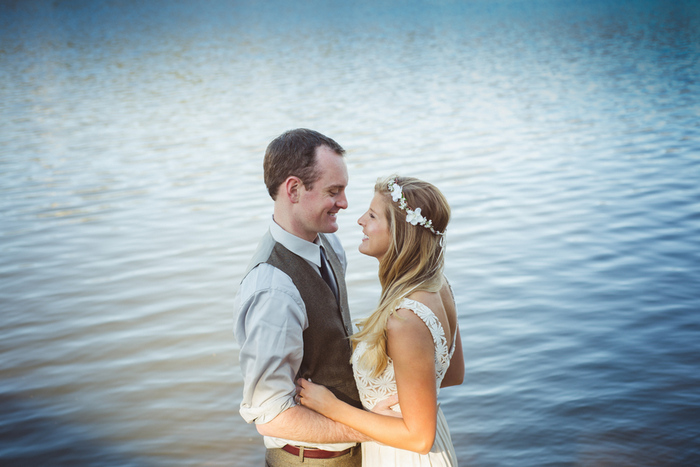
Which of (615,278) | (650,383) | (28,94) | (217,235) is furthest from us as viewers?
(28,94)

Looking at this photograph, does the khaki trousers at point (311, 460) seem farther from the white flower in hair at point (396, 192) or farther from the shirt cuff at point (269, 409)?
the white flower in hair at point (396, 192)

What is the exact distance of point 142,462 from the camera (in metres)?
5.11

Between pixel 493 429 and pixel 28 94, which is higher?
pixel 28 94

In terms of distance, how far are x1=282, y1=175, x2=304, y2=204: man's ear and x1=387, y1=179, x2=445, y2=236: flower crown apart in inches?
15.3

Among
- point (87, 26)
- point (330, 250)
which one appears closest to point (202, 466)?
point (330, 250)

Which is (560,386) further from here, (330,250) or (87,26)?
(87,26)

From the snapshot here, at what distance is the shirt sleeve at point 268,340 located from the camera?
242 cm

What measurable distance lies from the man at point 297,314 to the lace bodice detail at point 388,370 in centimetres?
7

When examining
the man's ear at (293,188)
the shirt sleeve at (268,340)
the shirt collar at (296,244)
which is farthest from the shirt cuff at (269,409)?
the man's ear at (293,188)

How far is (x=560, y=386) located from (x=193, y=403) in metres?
3.20

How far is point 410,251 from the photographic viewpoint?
274 cm

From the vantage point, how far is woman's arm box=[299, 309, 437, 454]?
8.21 feet

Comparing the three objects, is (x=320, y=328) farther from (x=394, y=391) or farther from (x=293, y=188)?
(x=293, y=188)

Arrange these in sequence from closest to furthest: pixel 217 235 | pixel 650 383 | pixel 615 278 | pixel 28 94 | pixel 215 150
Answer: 1. pixel 650 383
2. pixel 615 278
3. pixel 217 235
4. pixel 215 150
5. pixel 28 94
